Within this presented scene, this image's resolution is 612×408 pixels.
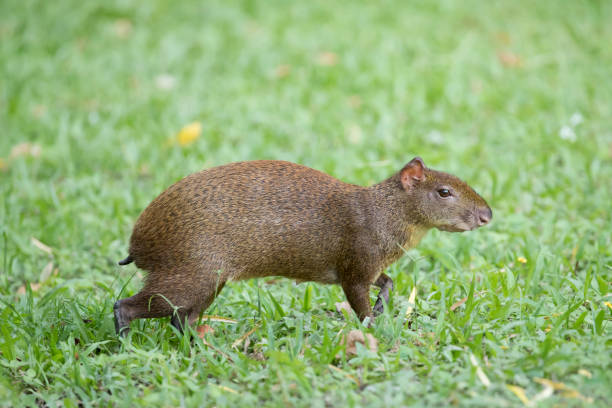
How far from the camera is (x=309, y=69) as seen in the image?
26.6ft

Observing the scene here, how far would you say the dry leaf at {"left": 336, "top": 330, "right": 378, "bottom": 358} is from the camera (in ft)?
11.3

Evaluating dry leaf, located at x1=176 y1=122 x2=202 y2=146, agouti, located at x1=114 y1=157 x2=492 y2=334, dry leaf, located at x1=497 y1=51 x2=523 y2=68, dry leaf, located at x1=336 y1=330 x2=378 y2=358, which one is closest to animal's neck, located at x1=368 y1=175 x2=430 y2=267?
agouti, located at x1=114 y1=157 x2=492 y2=334

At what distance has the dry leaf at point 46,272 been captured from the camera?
479 centimetres

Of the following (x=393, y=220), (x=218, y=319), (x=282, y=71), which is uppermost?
(x=282, y=71)

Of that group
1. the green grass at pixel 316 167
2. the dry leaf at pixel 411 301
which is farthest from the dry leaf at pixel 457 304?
the dry leaf at pixel 411 301

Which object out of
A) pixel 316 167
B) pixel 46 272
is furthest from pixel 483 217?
pixel 46 272

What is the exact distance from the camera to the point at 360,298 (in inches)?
150

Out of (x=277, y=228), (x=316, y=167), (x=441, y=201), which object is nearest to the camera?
(x=277, y=228)

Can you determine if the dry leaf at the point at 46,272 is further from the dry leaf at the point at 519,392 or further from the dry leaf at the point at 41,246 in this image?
the dry leaf at the point at 519,392

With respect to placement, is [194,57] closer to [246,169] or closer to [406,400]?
[246,169]

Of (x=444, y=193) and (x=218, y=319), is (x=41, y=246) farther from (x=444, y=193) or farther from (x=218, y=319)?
(x=444, y=193)

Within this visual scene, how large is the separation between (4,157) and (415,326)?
4.45 metres

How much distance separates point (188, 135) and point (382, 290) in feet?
10.6

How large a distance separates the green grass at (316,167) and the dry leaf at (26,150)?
0.02 meters
